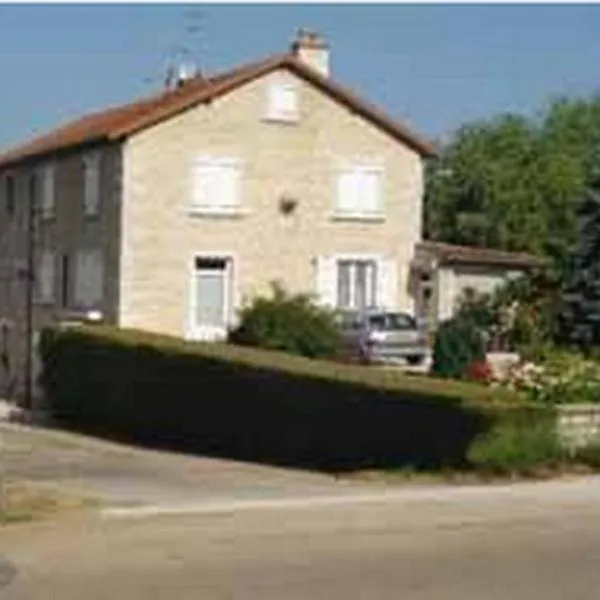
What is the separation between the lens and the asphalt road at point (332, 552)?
11.2 metres

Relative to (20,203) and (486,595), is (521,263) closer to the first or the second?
(20,203)

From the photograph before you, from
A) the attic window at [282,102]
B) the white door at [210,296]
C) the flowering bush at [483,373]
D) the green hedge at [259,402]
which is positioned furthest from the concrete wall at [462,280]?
the flowering bush at [483,373]

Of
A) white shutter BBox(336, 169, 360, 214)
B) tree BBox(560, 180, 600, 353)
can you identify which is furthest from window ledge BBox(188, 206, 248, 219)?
tree BBox(560, 180, 600, 353)

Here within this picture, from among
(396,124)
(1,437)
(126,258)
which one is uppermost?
(396,124)

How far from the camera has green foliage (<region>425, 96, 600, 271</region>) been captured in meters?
78.0

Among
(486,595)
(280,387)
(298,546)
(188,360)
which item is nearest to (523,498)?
(298,546)

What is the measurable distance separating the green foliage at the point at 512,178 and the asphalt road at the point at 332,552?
59.2 metres

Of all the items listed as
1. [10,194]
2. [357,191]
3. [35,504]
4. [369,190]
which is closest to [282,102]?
[357,191]

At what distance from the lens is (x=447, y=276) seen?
170ft

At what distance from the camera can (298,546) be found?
1291cm

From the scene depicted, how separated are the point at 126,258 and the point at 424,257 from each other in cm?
876

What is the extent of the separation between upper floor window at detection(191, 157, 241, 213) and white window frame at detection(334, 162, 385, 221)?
9.68 feet

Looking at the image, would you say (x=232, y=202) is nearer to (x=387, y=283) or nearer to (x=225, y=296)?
(x=225, y=296)

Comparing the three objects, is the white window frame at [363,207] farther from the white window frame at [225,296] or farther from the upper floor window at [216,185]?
the white window frame at [225,296]
